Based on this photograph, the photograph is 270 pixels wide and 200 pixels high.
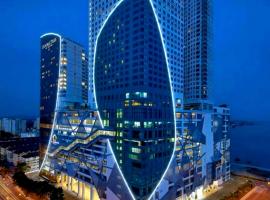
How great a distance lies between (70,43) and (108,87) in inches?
1251

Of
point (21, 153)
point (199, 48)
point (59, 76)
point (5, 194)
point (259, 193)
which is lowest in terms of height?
point (259, 193)

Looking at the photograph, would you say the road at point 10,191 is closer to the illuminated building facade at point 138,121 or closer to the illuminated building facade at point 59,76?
the illuminated building facade at point 138,121

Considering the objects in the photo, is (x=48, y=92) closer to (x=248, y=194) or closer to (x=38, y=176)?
(x=38, y=176)

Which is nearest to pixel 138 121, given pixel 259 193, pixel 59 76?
pixel 59 76

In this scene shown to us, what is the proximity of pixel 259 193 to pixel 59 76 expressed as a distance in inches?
2672

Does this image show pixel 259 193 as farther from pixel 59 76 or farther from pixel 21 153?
pixel 21 153

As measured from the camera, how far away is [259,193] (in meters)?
62.5

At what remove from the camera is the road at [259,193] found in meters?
59.0

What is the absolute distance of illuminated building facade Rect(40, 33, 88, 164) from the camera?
76.8 m

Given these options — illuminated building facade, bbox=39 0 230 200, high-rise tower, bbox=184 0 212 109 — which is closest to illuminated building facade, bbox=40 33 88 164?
illuminated building facade, bbox=39 0 230 200

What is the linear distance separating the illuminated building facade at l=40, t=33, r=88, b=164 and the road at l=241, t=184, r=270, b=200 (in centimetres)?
5754

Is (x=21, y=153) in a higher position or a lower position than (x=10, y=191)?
higher

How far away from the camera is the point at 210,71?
80.7 metres

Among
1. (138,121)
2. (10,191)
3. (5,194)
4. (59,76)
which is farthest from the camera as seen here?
(59,76)
